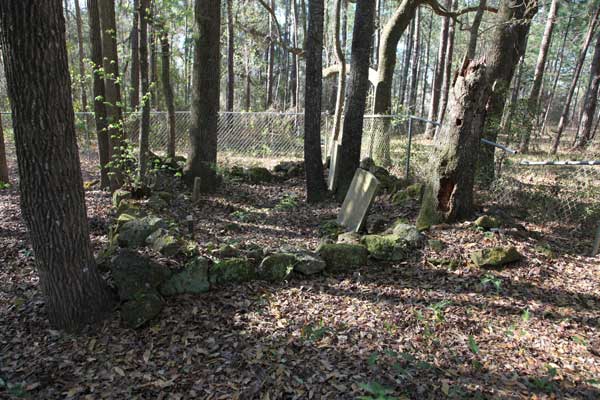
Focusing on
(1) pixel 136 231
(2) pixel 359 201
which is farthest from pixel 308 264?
(1) pixel 136 231

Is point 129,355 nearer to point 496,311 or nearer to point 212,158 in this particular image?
point 496,311

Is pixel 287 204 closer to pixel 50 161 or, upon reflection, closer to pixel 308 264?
pixel 308 264

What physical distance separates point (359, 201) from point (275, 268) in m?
1.94

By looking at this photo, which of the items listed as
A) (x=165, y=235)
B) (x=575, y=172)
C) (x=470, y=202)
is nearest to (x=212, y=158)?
(x=165, y=235)

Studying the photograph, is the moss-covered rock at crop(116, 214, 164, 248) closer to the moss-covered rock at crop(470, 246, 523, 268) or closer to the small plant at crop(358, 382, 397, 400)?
the small plant at crop(358, 382, 397, 400)

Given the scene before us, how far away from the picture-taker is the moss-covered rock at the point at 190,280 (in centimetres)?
371

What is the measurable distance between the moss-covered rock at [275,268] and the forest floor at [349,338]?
109mm

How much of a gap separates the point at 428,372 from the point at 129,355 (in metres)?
2.30

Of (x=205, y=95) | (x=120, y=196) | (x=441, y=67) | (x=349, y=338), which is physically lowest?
(x=349, y=338)

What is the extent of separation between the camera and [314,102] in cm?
675

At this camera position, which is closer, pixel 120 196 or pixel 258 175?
pixel 120 196

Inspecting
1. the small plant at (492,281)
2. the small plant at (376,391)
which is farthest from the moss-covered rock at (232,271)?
the small plant at (492,281)

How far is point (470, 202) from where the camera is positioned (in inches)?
202

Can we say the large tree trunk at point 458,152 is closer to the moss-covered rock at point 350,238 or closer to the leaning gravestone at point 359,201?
the leaning gravestone at point 359,201
